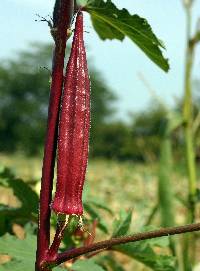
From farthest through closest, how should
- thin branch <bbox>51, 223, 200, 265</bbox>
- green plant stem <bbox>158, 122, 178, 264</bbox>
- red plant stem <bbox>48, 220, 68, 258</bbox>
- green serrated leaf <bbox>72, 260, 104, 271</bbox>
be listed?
1. green plant stem <bbox>158, 122, 178, 264</bbox>
2. green serrated leaf <bbox>72, 260, 104, 271</bbox>
3. red plant stem <bbox>48, 220, 68, 258</bbox>
4. thin branch <bbox>51, 223, 200, 265</bbox>

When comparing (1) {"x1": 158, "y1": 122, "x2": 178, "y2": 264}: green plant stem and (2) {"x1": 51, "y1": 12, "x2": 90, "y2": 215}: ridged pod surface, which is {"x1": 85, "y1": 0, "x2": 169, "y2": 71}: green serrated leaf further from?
(1) {"x1": 158, "y1": 122, "x2": 178, "y2": 264}: green plant stem

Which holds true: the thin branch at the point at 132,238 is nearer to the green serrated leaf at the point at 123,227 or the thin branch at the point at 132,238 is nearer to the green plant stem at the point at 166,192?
the green serrated leaf at the point at 123,227

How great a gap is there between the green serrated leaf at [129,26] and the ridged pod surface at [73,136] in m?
0.09

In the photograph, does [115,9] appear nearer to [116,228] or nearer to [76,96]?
[76,96]

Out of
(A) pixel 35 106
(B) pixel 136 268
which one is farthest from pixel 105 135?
(B) pixel 136 268

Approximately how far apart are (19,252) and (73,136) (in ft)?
1.64

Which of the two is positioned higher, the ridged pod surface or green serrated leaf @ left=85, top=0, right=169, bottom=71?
green serrated leaf @ left=85, top=0, right=169, bottom=71

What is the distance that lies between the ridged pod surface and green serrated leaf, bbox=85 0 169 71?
0.09m

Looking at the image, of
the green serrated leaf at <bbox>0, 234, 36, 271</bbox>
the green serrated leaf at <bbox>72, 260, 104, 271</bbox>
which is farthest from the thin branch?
the green serrated leaf at <bbox>72, 260, 104, 271</bbox>

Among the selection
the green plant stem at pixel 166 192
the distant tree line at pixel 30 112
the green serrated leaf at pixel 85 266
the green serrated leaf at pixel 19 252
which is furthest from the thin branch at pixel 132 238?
the distant tree line at pixel 30 112

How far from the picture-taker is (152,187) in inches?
573

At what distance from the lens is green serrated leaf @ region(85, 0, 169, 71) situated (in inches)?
50.5

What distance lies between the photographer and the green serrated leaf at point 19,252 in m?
1.46

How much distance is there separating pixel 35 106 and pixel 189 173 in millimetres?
48502
